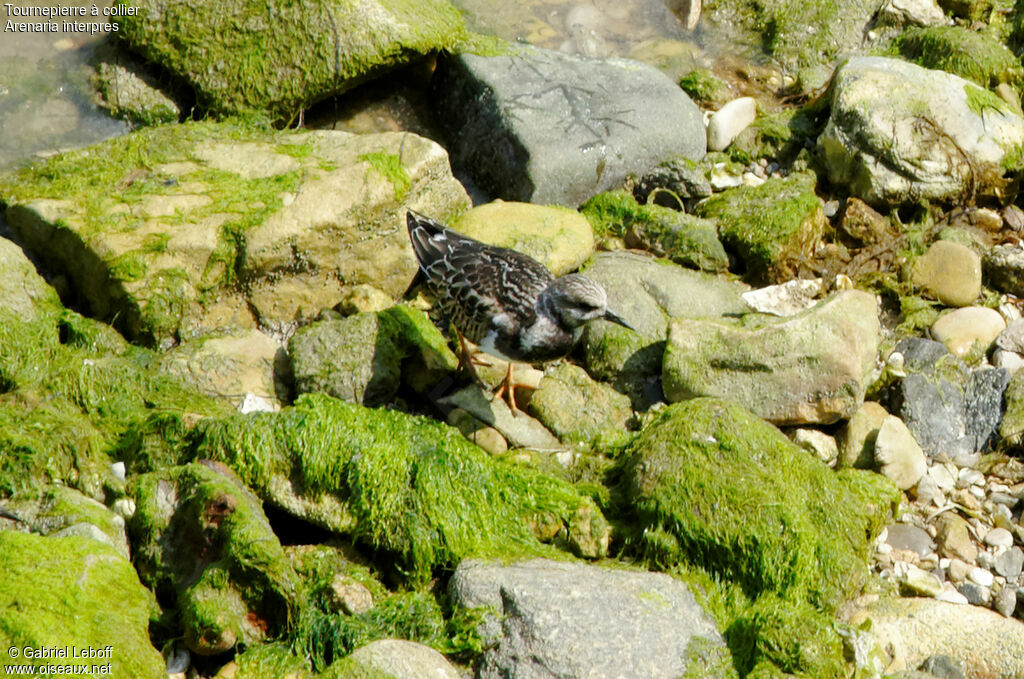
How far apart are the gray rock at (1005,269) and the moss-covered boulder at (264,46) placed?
5.16 metres

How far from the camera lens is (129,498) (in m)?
5.70

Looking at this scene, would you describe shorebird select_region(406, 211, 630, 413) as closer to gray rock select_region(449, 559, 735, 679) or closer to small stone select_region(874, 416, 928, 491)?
gray rock select_region(449, 559, 735, 679)

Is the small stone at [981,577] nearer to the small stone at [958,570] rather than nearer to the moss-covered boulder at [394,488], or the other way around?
A: the small stone at [958,570]

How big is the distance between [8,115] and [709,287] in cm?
597

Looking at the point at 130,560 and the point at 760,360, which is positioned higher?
the point at 760,360

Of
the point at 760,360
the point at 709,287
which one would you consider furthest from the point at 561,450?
the point at 709,287

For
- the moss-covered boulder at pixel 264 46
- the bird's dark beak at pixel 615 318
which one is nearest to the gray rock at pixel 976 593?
the bird's dark beak at pixel 615 318

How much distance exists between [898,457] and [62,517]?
506 cm

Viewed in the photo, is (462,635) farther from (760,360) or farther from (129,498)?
(760,360)

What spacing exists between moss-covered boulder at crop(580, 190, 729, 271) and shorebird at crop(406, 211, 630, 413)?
4.94 ft

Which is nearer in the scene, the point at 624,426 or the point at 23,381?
the point at 23,381

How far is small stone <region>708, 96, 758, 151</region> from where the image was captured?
934cm

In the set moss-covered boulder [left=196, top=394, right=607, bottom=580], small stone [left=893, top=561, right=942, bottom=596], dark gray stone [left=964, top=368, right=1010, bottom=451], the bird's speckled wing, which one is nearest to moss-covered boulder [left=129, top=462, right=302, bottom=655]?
moss-covered boulder [left=196, top=394, right=607, bottom=580]

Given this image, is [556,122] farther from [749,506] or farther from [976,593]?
[976,593]
